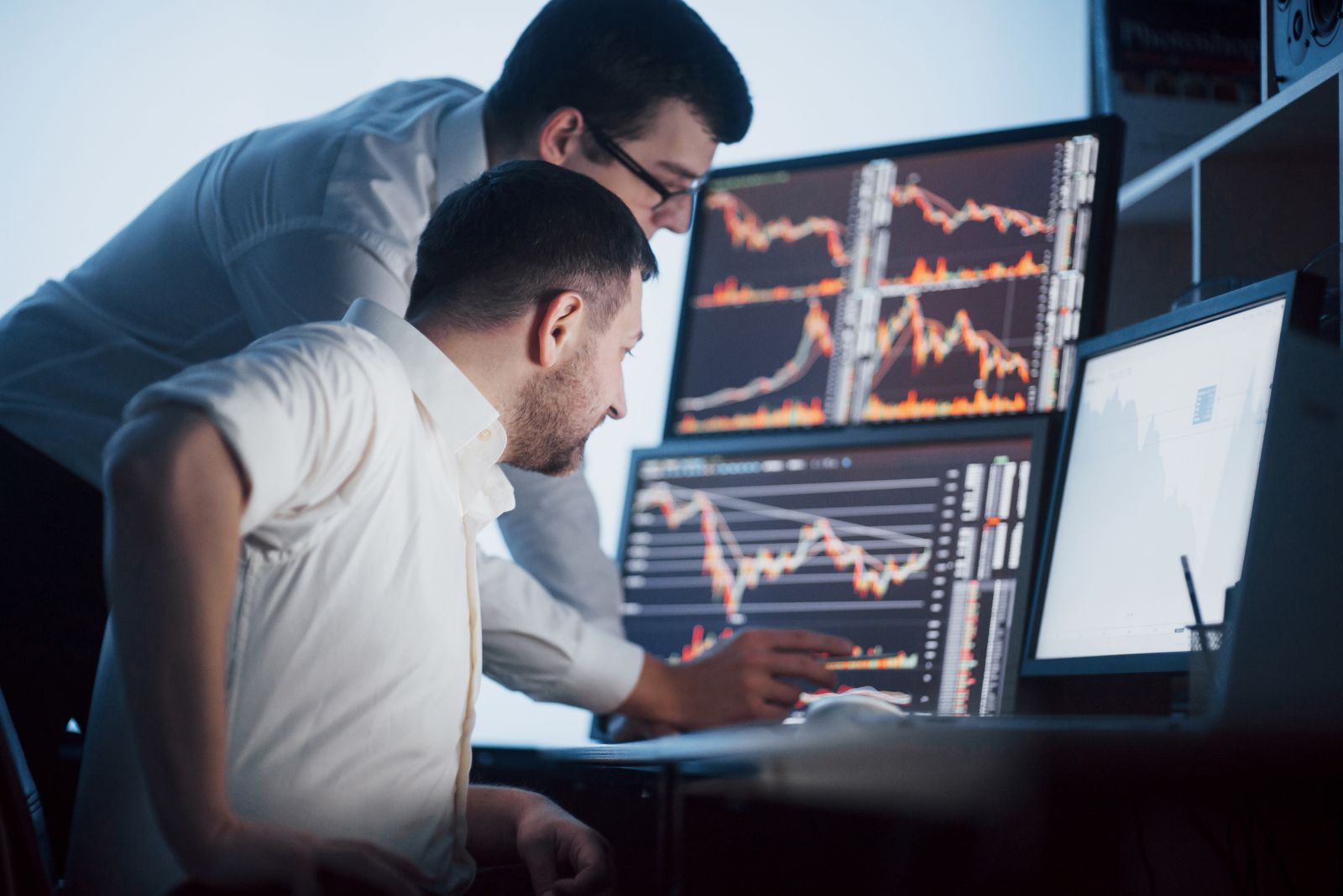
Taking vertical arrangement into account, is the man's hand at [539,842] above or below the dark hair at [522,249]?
below

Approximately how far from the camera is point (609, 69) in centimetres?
145

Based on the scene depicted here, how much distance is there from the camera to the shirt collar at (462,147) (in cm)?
143

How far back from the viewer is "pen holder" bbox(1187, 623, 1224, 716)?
100cm

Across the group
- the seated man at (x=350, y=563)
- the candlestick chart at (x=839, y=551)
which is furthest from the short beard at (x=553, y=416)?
the candlestick chart at (x=839, y=551)

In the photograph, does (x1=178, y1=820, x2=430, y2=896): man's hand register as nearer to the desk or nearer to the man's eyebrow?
the desk

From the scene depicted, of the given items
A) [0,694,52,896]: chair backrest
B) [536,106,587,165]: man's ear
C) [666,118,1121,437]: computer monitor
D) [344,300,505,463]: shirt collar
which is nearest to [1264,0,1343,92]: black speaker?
[666,118,1121,437]: computer monitor

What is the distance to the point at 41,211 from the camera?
2.27m

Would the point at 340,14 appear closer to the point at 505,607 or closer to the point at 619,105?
the point at 619,105

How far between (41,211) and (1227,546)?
2097 mm

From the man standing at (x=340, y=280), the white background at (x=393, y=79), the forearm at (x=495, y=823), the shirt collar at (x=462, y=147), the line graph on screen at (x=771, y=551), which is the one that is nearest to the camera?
the forearm at (x=495, y=823)

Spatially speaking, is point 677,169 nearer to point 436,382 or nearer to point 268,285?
point 268,285

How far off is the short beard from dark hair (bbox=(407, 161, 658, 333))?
5cm

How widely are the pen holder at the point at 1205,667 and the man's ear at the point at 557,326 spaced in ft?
1.90

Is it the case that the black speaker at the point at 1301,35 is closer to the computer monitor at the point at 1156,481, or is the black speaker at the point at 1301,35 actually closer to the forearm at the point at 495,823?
the computer monitor at the point at 1156,481
